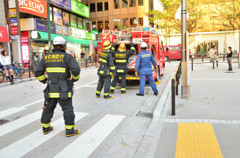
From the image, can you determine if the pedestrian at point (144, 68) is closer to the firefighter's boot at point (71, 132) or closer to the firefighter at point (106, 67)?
the firefighter at point (106, 67)

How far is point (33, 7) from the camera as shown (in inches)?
925

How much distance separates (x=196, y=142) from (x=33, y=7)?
76.6 ft

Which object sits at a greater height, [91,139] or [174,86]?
[174,86]

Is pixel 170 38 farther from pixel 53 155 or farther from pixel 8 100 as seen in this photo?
pixel 53 155

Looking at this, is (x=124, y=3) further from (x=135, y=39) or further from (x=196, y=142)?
(x=196, y=142)

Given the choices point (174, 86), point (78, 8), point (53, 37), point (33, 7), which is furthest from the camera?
point (78, 8)

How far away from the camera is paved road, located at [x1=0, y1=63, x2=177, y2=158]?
3.86 metres

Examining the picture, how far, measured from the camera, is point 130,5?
44.1 m

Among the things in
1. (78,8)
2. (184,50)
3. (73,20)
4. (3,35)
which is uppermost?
(78,8)

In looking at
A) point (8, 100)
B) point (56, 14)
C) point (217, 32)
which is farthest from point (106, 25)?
point (8, 100)

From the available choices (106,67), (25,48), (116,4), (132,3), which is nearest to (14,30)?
(25,48)

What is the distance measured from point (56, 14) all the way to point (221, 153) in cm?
2936

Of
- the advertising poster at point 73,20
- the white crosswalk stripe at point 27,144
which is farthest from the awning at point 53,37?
the white crosswalk stripe at point 27,144

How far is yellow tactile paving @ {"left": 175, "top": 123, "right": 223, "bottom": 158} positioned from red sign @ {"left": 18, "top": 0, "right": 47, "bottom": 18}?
2130 centimetres
